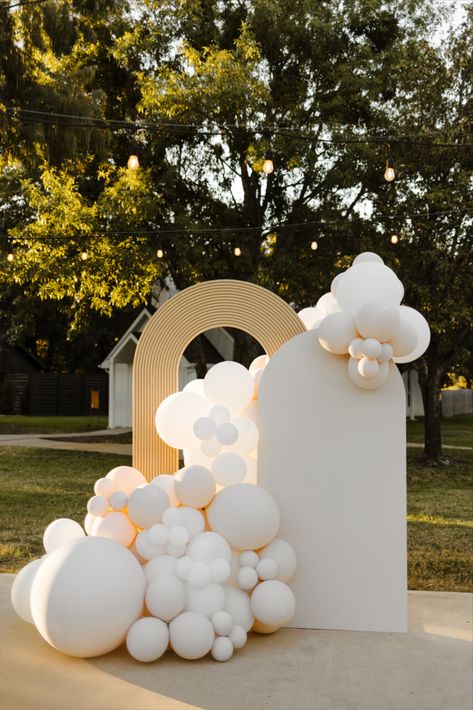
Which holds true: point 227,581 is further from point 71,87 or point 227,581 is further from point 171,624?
point 71,87

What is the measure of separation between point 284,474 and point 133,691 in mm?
1917

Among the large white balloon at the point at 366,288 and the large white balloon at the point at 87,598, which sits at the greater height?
the large white balloon at the point at 366,288

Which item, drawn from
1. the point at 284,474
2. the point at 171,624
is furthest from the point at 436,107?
the point at 171,624

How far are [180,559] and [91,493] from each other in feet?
26.0

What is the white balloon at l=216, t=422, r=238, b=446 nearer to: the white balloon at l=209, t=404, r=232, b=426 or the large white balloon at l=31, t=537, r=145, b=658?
the white balloon at l=209, t=404, r=232, b=426

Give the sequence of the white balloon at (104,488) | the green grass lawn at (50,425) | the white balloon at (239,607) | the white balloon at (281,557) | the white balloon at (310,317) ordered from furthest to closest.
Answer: the green grass lawn at (50,425), the white balloon at (310,317), the white balloon at (104,488), the white balloon at (281,557), the white balloon at (239,607)

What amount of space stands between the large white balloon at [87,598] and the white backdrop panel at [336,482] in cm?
132

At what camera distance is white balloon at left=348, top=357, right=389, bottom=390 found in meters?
5.57

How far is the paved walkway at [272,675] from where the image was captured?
4230 mm

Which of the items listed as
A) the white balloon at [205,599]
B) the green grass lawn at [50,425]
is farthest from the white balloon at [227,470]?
the green grass lawn at [50,425]

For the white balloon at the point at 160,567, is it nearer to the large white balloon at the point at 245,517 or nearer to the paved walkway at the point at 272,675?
the large white balloon at the point at 245,517

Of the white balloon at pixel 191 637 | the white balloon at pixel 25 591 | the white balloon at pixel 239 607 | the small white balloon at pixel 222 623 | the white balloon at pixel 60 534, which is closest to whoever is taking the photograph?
the white balloon at pixel 191 637

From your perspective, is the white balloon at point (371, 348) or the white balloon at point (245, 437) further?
the white balloon at point (245, 437)

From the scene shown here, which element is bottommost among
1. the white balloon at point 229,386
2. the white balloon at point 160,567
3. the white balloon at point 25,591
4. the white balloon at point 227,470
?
the white balloon at point 25,591
